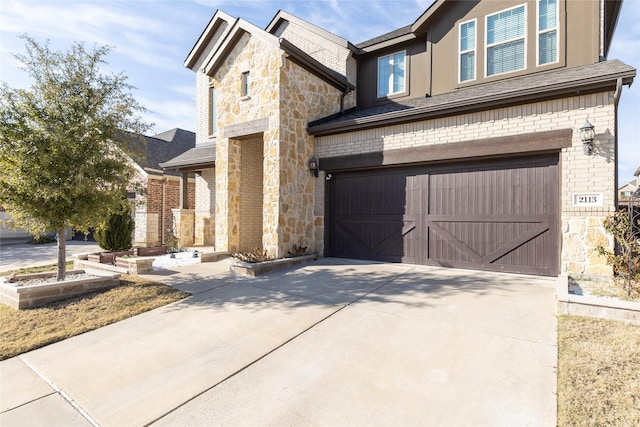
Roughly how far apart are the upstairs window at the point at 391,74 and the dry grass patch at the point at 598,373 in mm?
8127

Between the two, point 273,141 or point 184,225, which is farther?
point 184,225

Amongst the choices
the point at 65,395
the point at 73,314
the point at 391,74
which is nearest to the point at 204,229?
the point at 73,314

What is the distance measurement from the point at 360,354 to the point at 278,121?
6572mm

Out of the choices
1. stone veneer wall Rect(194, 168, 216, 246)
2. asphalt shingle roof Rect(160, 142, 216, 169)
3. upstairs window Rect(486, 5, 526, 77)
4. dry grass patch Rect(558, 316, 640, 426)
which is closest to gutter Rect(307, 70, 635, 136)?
upstairs window Rect(486, 5, 526, 77)

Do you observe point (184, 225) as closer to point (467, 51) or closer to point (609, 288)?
point (467, 51)

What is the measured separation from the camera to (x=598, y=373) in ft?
9.29

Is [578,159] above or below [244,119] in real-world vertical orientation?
below

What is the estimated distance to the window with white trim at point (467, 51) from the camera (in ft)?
27.7

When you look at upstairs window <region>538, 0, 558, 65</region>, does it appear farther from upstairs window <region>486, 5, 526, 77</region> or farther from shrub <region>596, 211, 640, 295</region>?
shrub <region>596, 211, 640, 295</region>

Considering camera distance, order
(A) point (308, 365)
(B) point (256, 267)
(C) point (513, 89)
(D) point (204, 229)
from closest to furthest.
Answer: (A) point (308, 365)
(C) point (513, 89)
(B) point (256, 267)
(D) point (204, 229)

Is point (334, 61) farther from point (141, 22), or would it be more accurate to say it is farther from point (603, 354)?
point (603, 354)

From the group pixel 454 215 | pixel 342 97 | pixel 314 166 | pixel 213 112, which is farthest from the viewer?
pixel 213 112

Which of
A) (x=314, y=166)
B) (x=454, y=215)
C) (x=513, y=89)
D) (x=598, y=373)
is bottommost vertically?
(x=598, y=373)

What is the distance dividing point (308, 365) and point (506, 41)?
915 centimetres
